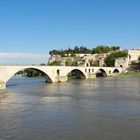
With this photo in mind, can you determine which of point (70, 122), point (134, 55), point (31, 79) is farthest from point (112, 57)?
point (70, 122)

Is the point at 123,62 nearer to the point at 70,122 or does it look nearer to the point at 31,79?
the point at 31,79

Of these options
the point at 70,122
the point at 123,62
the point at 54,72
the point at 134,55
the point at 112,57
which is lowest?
the point at 70,122

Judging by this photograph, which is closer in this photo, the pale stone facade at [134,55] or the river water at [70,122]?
the river water at [70,122]

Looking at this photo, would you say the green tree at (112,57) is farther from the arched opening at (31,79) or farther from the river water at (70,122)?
the river water at (70,122)

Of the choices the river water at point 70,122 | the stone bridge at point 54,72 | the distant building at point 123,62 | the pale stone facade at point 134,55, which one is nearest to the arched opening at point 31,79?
the stone bridge at point 54,72

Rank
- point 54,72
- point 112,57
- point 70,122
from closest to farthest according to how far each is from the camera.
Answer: point 70,122 < point 54,72 < point 112,57

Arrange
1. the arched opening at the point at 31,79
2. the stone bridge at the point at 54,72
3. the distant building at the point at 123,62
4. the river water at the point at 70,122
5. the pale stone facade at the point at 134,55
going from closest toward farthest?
the river water at the point at 70,122, the stone bridge at the point at 54,72, the arched opening at the point at 31,79, the distant building at the point at 123,62, the pale stone facade at the point at 134,55

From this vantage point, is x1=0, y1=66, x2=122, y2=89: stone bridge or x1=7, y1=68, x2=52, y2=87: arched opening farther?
x1=7, y1=68, x2=52, y2=87: arched opening

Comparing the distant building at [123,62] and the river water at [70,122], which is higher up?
the distant building at [123,62]

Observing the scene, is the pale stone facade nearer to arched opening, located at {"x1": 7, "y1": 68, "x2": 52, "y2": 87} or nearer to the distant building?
the distant building

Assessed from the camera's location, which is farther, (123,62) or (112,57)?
(112,57)

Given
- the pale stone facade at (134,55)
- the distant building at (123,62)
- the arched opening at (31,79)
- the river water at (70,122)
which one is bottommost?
the river water at (70,122)

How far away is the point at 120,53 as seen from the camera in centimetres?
10062

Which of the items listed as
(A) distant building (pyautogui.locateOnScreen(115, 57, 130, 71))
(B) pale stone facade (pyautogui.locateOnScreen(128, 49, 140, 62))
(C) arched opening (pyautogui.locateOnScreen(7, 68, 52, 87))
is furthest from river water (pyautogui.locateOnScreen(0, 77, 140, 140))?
(B) pale stone facade (pyautogui.locateOnScreen(128, 49, 140, 62))
